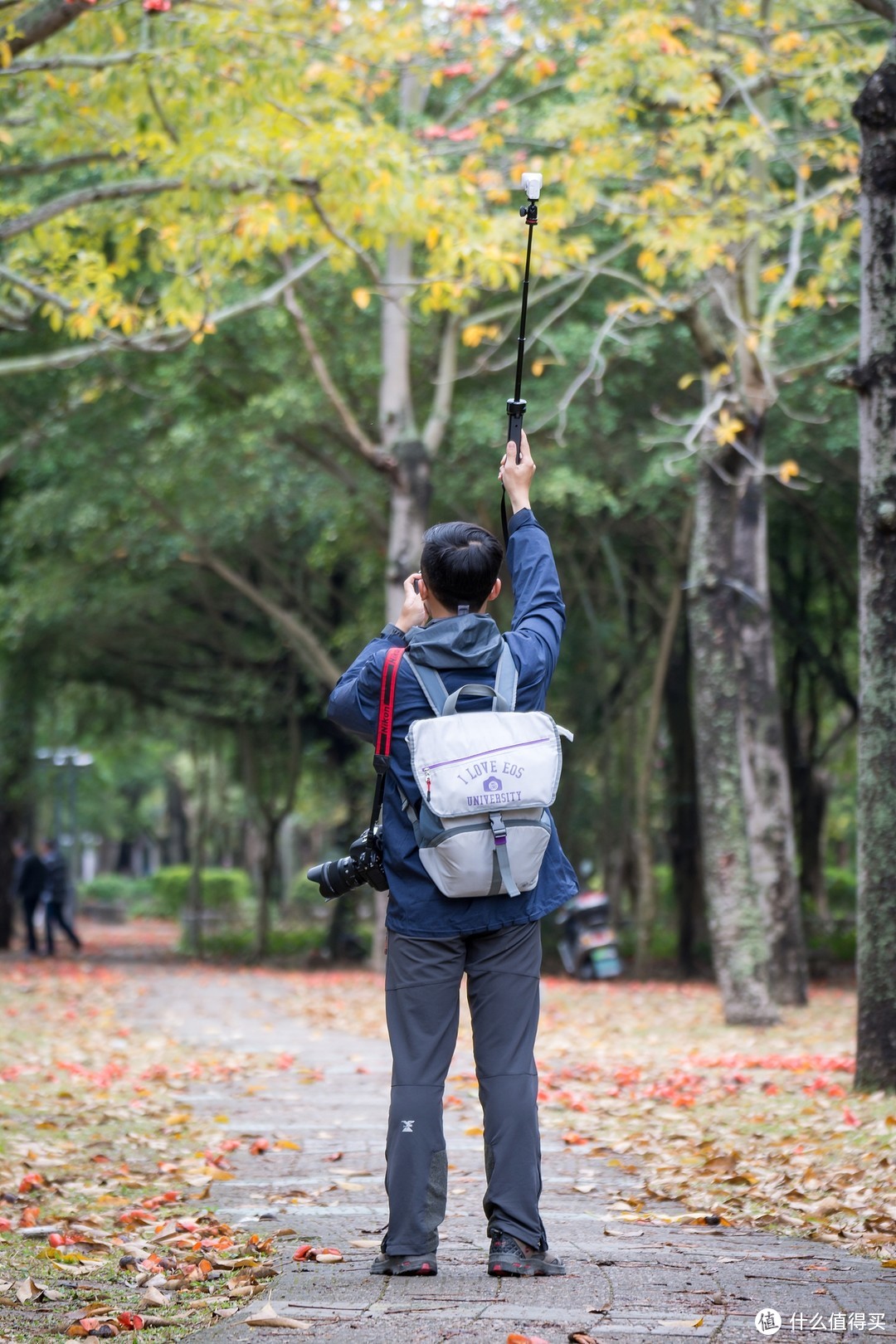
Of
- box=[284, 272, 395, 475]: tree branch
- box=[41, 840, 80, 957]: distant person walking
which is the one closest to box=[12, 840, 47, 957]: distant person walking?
box=[41, 840, 80, 957]: distant person walking

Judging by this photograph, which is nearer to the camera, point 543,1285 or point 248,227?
point 543,1285

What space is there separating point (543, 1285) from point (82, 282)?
8.47 meters

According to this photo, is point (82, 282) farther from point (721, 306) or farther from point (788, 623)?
point (788, 623)

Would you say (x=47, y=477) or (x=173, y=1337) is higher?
(x=47, y=477)

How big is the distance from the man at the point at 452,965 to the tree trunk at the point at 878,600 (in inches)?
134

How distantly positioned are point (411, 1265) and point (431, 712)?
4.70ft

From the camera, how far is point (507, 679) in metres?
3.97

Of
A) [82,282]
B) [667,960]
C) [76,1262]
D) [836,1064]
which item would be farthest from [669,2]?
[667,960]

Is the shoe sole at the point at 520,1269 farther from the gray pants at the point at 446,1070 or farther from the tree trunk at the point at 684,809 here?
the tree trunk at the point at 684,809

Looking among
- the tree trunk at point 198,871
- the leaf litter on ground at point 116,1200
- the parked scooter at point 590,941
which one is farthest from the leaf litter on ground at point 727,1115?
the tree trunk at point 198,871

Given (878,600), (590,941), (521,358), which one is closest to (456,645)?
(521,358)

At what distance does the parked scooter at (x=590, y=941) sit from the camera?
20.0 metres

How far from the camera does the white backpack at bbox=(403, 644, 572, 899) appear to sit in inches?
149

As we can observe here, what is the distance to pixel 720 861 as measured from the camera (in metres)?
11.5
